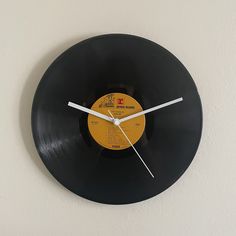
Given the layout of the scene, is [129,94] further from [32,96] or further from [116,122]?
[32,96]

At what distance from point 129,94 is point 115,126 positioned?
9cm

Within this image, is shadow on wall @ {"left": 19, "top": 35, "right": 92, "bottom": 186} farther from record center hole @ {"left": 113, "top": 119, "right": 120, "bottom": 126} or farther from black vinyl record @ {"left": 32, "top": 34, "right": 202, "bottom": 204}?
record center hole @ {"left": 113, "top": 119, "right": 120, "bottom": 126}

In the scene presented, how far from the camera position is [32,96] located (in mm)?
890

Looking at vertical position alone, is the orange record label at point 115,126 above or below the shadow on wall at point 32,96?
below

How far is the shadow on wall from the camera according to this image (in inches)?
34.6

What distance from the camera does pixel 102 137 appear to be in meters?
0.83

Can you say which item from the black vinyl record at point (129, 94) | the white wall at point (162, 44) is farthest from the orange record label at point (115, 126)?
the white wall at point (162, 44)

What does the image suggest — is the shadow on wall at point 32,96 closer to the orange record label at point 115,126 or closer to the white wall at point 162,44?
the white wall at point 162,44

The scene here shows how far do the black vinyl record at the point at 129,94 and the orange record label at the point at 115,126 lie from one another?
0.01 meters

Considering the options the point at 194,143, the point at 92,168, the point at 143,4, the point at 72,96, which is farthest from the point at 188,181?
the point at 143,4

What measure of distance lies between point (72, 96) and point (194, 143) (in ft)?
1.05

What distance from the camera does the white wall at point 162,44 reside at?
0.85 meters

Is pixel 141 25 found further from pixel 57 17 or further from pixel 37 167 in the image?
pixel 37 167

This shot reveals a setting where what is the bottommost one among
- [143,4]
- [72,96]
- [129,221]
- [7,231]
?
[129,221]
